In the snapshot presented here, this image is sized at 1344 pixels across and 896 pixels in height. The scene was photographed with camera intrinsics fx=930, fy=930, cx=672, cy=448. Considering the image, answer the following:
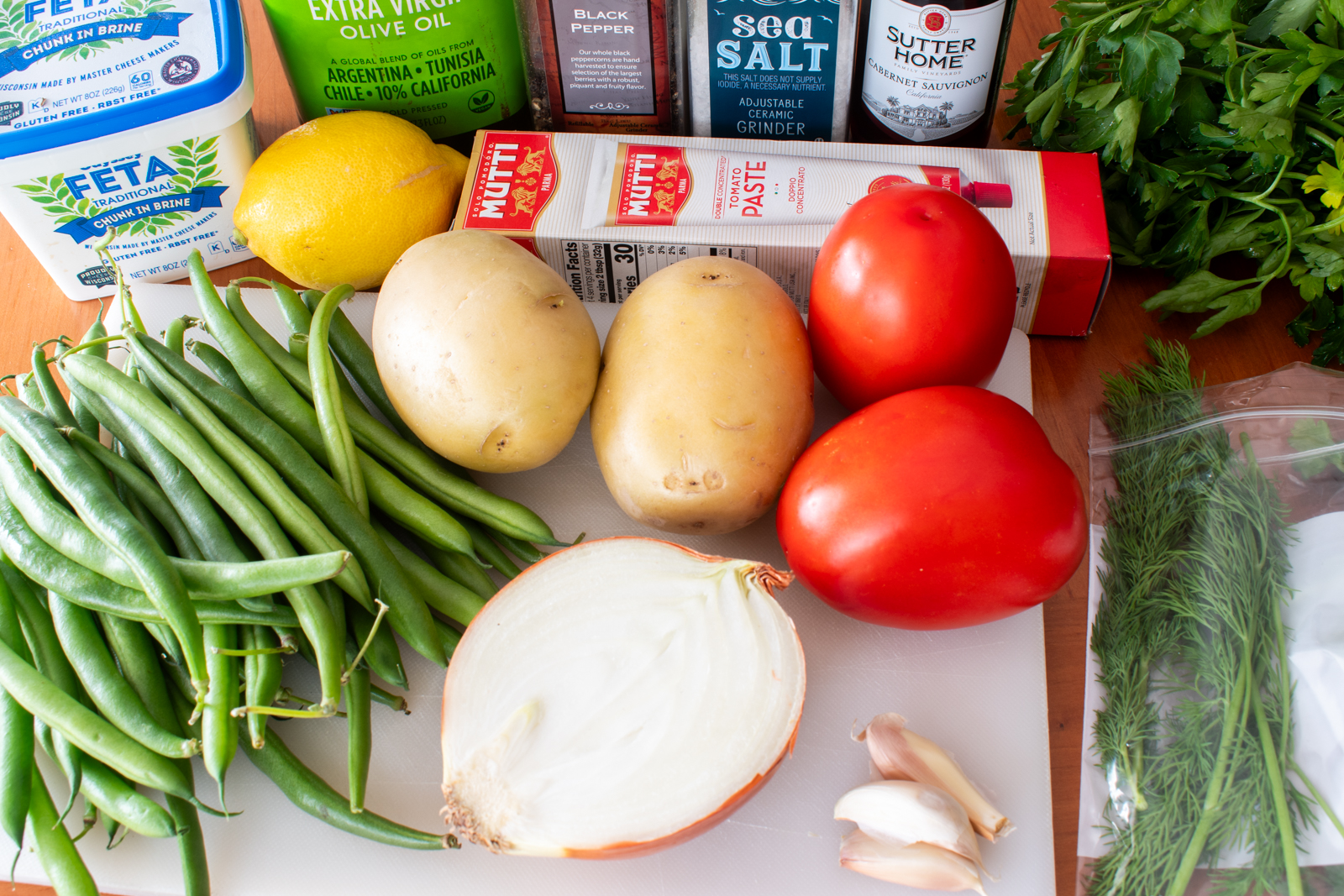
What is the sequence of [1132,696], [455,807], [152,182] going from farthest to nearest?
[152,182], [1132,696], [455,807]

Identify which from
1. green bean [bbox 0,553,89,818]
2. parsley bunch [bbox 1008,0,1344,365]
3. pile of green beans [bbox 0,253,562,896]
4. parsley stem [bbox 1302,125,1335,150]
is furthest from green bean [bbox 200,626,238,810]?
parsley stem [bbox 1302,125,1335,150]

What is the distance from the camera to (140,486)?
86 centimetres

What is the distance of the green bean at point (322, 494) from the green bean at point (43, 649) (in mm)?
196

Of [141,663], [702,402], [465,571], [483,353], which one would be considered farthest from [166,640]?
[702,402]

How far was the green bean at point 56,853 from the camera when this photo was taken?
76 centimetres

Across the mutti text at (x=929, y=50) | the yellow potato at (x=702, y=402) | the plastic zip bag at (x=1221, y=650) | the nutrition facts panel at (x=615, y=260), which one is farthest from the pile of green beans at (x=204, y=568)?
the mutti text at (x=929, y=50)

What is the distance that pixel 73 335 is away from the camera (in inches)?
46.7

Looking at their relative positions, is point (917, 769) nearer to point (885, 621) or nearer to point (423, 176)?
point (885, 621)

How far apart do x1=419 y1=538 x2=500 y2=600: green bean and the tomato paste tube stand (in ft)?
1.44

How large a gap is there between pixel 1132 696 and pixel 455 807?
0.60 meters

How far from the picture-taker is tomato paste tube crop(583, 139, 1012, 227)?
3.67ft

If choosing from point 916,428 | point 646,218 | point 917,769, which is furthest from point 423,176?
point 917,769

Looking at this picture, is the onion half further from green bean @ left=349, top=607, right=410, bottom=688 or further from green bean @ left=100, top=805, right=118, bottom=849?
green bean @ left=100, top=805, right=118, bottom=849

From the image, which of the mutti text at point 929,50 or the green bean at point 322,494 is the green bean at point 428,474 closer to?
the green bean at point 322,494
